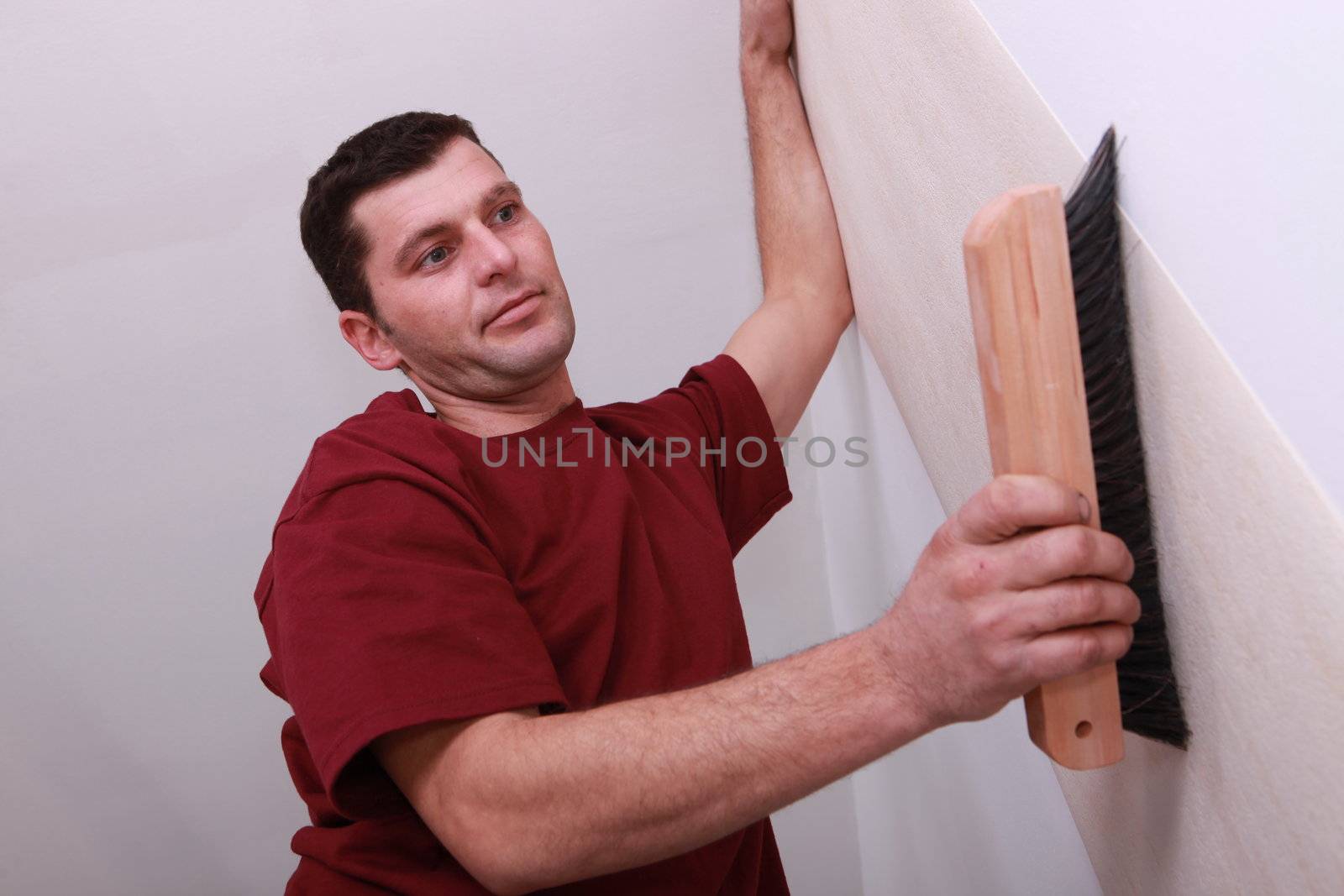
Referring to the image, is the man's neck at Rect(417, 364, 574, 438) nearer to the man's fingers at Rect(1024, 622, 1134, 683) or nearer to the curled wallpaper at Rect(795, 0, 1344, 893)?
the curled wallpaper at Rect(795, 0, 1344, 893)

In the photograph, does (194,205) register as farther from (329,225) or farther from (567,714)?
(567,714)

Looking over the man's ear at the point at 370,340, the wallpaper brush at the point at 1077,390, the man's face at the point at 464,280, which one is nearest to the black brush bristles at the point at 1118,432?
the wallpaper brush at the point at 1077,390

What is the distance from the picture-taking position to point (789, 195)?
1.73 meters

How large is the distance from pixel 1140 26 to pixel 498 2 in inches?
52.2

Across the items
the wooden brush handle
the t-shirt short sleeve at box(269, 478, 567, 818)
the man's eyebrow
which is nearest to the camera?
the wooden brush handle

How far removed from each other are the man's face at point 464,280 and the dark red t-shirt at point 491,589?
0.08 meters

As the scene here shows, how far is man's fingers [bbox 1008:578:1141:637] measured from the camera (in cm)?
77

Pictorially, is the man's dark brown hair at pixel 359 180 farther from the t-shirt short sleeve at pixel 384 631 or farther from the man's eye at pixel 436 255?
the t-shirt short sleeve at pixel 384 631

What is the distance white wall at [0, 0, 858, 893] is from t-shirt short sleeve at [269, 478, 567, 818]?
830 millimetres

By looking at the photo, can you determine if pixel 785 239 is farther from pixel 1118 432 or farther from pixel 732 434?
pixel 1118 432

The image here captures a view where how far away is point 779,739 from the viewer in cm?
91

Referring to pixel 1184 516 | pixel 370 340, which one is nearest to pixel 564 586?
pixel 370 340

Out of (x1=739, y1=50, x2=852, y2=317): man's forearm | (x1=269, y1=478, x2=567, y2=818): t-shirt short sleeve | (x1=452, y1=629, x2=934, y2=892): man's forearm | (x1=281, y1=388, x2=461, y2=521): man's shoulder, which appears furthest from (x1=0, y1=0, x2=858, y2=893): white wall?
(x1=452, y1=629, x2=934, y2=892): man's forearm

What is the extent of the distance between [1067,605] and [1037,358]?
17cm
